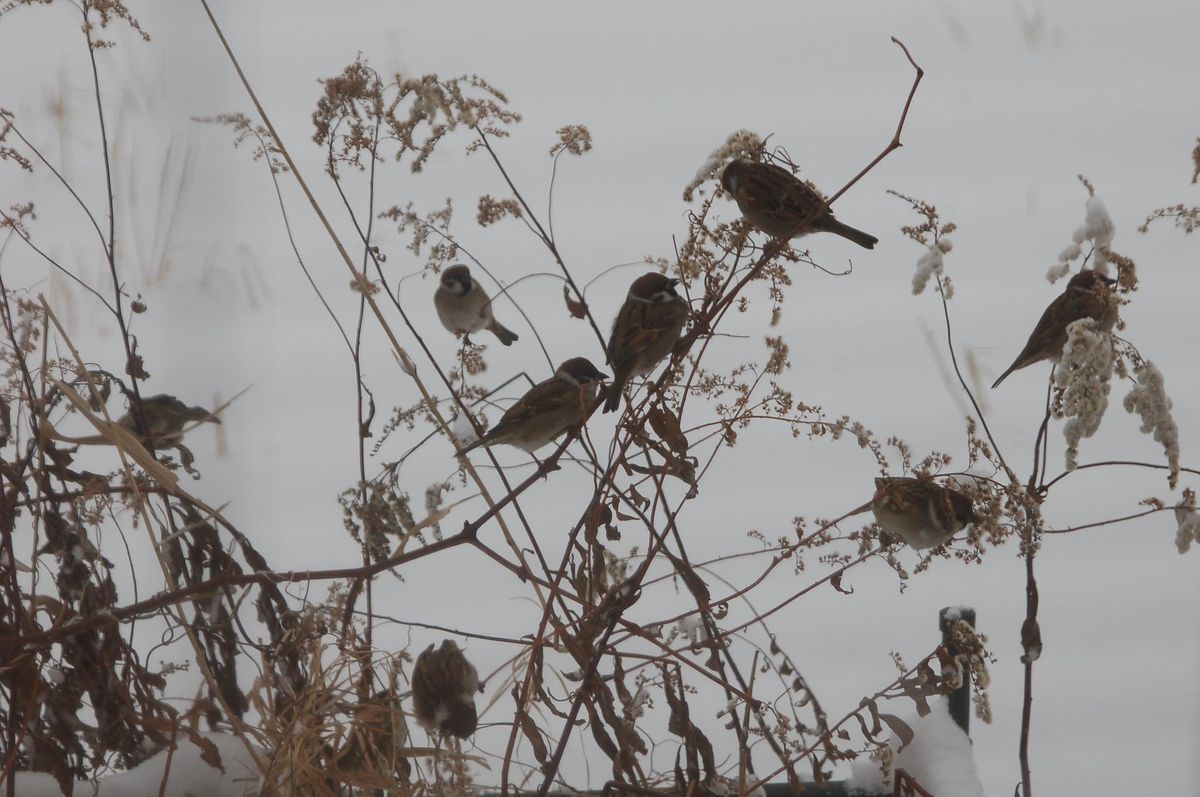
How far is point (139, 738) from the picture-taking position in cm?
108

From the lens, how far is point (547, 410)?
1.15 m

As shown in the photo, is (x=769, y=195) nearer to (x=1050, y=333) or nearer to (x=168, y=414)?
(x=1050, y=333)

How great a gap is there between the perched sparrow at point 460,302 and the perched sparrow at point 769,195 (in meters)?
0.39

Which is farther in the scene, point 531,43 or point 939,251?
point 531,43

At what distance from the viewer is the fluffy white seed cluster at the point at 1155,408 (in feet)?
2.78

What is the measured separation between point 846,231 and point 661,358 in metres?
0.26

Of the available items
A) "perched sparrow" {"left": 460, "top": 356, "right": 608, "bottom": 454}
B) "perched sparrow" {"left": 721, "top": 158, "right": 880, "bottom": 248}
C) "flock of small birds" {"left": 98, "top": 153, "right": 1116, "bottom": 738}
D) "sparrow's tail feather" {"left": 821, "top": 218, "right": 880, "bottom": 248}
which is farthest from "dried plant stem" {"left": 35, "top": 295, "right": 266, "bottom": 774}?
"sparrow's tail feather" {"left": 821, "top": 218, "right": 880, "bottom": 248}

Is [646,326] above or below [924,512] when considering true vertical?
above

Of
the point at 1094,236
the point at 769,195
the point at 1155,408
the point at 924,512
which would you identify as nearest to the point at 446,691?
the point at 924,512

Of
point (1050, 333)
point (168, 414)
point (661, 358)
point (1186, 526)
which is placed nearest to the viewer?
point (1186, 526)

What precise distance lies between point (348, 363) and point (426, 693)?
84 cm

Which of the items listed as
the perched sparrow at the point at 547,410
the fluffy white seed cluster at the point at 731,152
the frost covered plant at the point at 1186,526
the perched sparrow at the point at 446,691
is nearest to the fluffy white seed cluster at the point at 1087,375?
the frost covered plant at the point at 1186,526

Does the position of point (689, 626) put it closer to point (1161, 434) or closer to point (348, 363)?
point (1161, 434)

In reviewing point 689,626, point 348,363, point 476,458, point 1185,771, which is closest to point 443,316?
point 476,458
